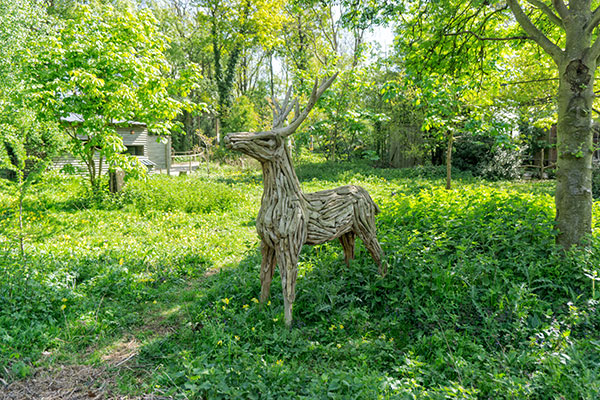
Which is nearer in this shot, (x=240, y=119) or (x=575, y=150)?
(x=575, y=150)

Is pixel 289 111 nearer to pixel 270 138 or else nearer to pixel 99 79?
pixel 270 138

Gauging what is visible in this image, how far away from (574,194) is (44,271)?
7234 mm

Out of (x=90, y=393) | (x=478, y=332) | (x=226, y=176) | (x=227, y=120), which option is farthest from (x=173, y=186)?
(x=227, y=120)

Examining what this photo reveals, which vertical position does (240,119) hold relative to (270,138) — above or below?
above

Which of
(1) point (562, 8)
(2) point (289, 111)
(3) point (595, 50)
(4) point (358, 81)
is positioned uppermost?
(4) point (358, 81)

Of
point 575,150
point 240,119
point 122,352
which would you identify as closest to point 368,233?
point 575,150

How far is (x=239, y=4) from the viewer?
24.6m

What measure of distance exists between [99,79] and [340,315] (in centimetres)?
801

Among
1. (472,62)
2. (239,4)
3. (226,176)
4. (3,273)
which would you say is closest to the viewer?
(3,273)

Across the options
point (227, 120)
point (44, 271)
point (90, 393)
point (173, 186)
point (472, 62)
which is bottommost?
point (90, 393)

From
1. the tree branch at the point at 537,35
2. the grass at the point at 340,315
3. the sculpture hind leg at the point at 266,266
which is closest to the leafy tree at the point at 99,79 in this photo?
the grass at the point at 340,315

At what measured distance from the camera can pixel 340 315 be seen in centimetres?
416

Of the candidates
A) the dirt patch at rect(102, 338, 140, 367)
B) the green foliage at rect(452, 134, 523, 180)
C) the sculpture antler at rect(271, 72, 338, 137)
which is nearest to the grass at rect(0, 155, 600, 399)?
the dirt patch at rect(102, 338, 140, 367)

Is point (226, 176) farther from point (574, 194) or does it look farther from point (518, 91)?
point (574, 194)
